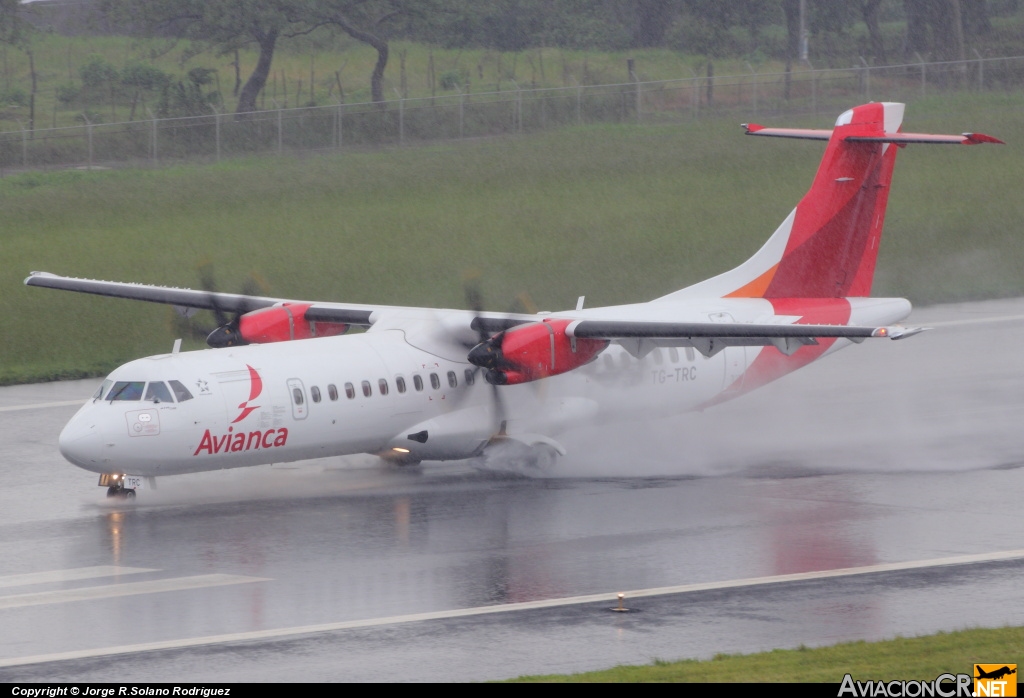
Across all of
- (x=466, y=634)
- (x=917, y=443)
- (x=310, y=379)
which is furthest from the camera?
(x=917, y=443)

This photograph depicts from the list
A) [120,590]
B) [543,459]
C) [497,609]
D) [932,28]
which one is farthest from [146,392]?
[932,28]

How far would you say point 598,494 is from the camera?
22.7 meters

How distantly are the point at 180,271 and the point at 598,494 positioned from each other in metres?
24.3

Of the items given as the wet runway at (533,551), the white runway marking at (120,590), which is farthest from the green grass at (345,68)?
the white runway marking at (120,590)

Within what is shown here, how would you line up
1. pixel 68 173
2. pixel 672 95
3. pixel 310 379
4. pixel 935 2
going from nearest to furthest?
pixel 310 379 → pixel 68 173 → pixel 672 95 → pixel 935 2

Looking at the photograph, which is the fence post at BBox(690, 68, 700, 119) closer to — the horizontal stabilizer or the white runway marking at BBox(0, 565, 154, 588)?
the horizontal stabilizer

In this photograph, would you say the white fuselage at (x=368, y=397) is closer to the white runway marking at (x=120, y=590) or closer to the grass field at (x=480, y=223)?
the white runway marking at (x=120, y=590)

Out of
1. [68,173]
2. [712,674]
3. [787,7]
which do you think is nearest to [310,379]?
[712,674]

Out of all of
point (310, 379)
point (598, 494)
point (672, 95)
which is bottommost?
point (598, 494)

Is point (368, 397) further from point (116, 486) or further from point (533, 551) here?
point (533, 551)

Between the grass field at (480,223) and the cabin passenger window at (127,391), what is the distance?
12.6 meters

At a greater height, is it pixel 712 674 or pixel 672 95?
pixel 672 95

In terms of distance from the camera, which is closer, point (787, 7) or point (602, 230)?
point (602, 230)

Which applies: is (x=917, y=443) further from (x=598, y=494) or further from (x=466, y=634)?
(x=466, y=634)
